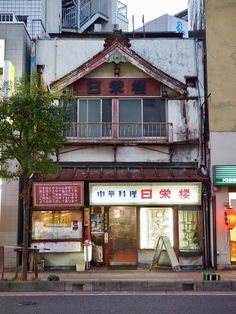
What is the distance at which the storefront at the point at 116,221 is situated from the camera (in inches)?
739

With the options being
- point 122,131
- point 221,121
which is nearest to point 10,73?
point 122,131

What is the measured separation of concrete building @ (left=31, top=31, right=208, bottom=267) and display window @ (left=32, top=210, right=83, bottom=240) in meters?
0.04

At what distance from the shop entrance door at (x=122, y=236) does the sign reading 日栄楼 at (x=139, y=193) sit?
72 cm

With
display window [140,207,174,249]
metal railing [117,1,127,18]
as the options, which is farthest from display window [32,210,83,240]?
metal railing [117,1,127,18]

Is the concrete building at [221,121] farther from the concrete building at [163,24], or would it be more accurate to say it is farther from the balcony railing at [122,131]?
the concrete building at [163,24]

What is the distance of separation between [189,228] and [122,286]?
5899 mm

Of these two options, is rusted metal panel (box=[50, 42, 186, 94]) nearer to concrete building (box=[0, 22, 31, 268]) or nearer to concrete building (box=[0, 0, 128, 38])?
concrete building (box=[0, 22, 31, 268])

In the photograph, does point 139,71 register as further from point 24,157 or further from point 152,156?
point 24,157

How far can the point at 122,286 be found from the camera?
1411 centimetres

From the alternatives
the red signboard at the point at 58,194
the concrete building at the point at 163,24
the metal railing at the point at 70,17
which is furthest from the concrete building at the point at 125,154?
the concrete building at the point at 163,24

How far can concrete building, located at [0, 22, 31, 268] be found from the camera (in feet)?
61.8

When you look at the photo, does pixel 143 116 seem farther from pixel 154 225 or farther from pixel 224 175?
pixel 154 225

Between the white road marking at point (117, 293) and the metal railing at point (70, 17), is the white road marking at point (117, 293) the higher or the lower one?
the lower one

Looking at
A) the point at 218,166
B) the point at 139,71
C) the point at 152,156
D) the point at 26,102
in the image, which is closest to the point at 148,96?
the point at 139,71
